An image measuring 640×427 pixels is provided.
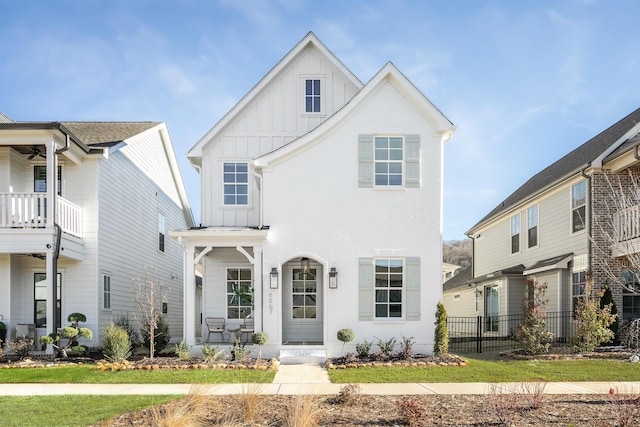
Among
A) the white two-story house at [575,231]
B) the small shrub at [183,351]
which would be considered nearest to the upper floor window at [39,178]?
the small shrub at [183,351]

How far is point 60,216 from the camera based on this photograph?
15.0 m

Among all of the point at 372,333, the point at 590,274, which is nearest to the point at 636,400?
the point at 372,333

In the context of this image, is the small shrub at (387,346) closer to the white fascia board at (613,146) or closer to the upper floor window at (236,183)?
the upper floor window at (236,183)

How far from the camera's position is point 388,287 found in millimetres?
14875

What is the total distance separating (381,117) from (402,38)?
Result: 303 centimetres

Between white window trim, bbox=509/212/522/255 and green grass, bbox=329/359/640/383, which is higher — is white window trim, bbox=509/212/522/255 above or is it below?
above

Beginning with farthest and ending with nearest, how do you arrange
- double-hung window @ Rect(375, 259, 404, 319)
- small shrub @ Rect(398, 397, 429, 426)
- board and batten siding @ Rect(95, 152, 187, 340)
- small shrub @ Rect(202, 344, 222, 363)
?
board and batten siding @ Rect(95, 152, 187, 340) < double-hung window @ Rect(375, 259, 404, 319) < small shrub @ Rect(202, 344, 222, 363) < small shrub @ Rect(398, 397, 429, 426)

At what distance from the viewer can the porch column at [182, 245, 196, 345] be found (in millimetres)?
14547

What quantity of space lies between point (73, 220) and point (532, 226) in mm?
17411

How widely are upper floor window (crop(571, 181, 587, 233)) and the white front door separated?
8.87 m

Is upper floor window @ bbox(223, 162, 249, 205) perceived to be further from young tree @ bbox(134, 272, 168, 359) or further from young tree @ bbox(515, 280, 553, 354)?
young tree @ bbox(515, 280, 553, 354)

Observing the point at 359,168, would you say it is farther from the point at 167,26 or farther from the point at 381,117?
the point at 167,26

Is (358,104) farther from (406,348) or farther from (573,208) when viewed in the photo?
(573,208)

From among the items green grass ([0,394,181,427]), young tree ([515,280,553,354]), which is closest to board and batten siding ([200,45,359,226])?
young tree ([515,280,553,354])
